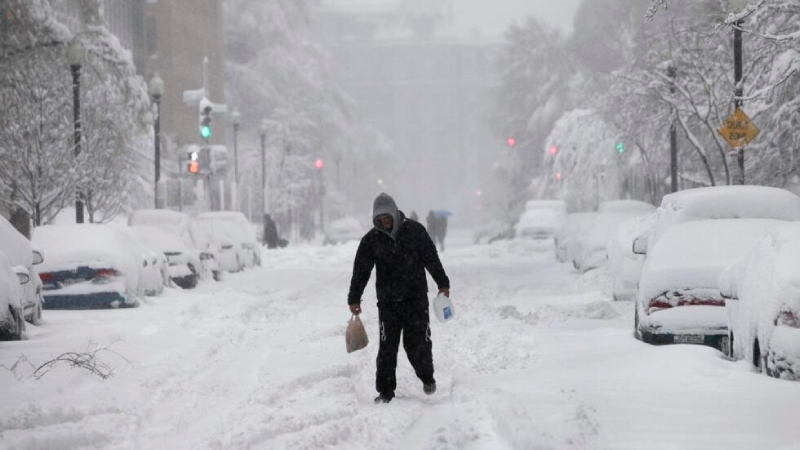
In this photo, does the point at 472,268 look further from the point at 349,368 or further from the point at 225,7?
the point at 225,7

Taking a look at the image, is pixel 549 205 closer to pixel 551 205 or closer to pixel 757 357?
pixel 551 205

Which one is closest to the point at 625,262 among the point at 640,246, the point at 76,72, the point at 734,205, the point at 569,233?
the point at 640,246

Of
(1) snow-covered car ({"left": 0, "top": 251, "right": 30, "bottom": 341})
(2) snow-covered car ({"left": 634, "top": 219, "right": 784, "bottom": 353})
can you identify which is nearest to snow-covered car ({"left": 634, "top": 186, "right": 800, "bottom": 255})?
(2) snow-covered car ({"left": 634, "top": 219, "right": 784, "bottom": 353})

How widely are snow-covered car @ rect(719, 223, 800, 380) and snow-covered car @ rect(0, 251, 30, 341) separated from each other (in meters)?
8.08

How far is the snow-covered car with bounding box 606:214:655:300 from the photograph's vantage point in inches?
810

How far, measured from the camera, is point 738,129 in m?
23.0

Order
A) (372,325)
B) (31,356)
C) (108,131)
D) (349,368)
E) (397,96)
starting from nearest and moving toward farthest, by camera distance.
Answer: (349,368) < (31,356) < (372,325) < (108,131) < (397,96)

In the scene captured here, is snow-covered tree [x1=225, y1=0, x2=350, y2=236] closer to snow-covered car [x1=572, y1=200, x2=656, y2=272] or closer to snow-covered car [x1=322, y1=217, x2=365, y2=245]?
snow-covered car [x1=322, y1=217, x2=365, y2=245]

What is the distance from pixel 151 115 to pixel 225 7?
172ft

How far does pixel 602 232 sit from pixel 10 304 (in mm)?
16561

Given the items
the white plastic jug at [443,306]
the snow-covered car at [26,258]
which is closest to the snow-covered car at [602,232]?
the snow-covered car at [26,258]

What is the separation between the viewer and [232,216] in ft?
119

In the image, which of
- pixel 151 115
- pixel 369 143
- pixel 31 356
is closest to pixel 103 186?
pixel 151 115

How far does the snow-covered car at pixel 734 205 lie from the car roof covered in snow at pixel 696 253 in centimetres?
77
